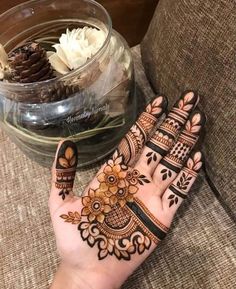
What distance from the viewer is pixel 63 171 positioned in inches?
21.2

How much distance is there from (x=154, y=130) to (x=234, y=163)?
137 mm

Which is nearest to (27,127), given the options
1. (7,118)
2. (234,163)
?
(7,118)

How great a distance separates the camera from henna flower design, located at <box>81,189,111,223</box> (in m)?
0.54

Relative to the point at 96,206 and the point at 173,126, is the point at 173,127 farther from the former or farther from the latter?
the point at 96,206

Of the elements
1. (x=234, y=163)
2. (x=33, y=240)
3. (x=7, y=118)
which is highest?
(x=234, y=163)

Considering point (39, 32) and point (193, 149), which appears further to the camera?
point (39, 32)

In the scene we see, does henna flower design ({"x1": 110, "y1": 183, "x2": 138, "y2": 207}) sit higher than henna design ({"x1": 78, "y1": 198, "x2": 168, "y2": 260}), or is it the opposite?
henna flower design ({"x1": 110, "y1": 183, "x2": 138, "y2": 207})

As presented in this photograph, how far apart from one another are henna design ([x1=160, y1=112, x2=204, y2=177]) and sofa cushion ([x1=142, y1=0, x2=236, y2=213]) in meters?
0.02

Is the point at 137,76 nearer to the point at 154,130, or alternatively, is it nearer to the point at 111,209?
the point at 154,130

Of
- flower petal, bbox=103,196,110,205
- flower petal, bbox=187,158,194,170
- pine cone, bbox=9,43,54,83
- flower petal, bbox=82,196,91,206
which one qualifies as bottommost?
flower petal, bbox=82,196,91,206

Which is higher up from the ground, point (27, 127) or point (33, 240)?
point (27, 127)

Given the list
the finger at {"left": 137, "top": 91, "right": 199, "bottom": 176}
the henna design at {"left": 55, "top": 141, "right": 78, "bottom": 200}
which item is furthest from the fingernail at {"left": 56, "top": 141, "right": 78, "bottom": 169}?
the finger at {"left": 137, "top": 91, "right": 199, "bottom": 176}

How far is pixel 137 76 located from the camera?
0.79 metres

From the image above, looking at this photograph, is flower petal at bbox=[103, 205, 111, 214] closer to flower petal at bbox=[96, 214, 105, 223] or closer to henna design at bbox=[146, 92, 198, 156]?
flower petal at bbox=[96, 214, 105, 223]
